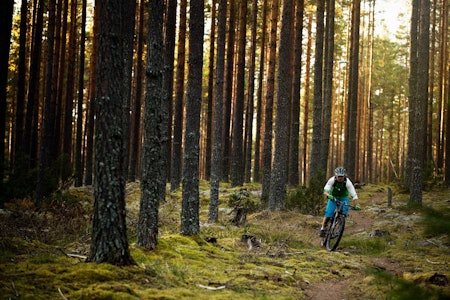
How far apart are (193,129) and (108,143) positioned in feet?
14.4

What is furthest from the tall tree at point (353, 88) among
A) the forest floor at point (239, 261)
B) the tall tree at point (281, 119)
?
the forest floor at point (239, 261)

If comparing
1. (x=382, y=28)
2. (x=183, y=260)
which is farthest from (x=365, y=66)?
(x=183, y=260)

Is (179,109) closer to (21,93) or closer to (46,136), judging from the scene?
(21,93)

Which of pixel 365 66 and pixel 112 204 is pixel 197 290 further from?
pixel 365 66

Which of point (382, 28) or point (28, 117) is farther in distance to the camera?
point (382, 28)

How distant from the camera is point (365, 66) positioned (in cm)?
4788

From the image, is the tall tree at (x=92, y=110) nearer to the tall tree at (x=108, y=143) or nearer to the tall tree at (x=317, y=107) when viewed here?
the tall tree at (x=317, y=107)

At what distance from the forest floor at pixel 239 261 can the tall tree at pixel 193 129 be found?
Answer: 0.56 metres

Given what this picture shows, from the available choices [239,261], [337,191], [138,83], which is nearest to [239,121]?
[138,83]

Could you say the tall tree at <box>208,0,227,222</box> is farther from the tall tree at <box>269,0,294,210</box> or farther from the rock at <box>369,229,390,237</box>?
the rock at <box>369,229,390,237</box>

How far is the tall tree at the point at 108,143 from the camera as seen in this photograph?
553 centimetres

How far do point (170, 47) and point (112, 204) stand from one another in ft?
44.1

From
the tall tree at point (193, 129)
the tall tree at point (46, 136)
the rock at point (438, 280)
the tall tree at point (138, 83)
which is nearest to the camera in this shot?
the rock at point (438, 280)

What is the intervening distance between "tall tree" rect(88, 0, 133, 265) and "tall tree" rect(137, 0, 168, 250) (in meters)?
1.69
